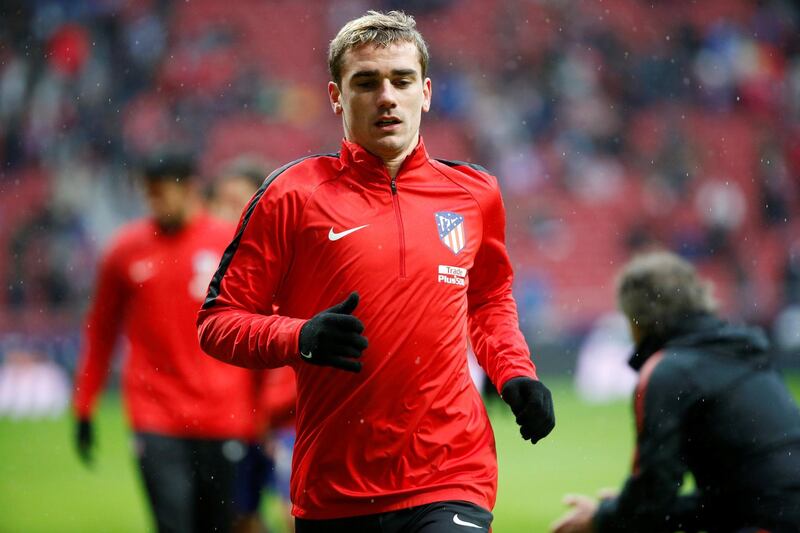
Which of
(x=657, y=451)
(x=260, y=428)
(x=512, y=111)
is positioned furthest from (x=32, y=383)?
(x=657, y=451)

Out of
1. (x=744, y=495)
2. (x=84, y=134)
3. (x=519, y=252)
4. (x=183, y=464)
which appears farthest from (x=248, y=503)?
(x=84, y=134)

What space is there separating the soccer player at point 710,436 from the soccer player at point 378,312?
2.73 ft

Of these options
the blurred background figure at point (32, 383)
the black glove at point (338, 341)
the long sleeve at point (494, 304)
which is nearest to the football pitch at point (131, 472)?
the blurred background figure at point (32, 383)

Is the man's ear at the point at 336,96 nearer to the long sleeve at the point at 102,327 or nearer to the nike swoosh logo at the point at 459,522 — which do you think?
the nike swoosh logo at the point at 459,522

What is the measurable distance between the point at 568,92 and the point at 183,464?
16.9m

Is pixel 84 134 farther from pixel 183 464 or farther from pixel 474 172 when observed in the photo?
pixel 474 172

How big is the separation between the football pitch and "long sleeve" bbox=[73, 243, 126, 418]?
2.06 m

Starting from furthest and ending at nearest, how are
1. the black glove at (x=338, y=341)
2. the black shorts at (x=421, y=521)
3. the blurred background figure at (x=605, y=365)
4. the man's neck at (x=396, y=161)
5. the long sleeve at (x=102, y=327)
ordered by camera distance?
1. the blurred background figure at (x=605, y=365)
2. the long sleeve at (x=102, y=327)
3. the man's neck at (x=396, y=161)
4. the black shorts at (x=421, y=521)
5. the black glove at (x=338, y=341)

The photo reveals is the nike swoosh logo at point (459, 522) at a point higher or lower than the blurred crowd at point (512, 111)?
lower

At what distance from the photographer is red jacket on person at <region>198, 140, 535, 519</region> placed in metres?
3.14

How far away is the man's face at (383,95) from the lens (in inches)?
129

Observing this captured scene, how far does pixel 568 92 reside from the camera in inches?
837

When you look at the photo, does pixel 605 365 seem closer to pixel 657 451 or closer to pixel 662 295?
pixel 662 295

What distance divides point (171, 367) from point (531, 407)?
8.91 feet
